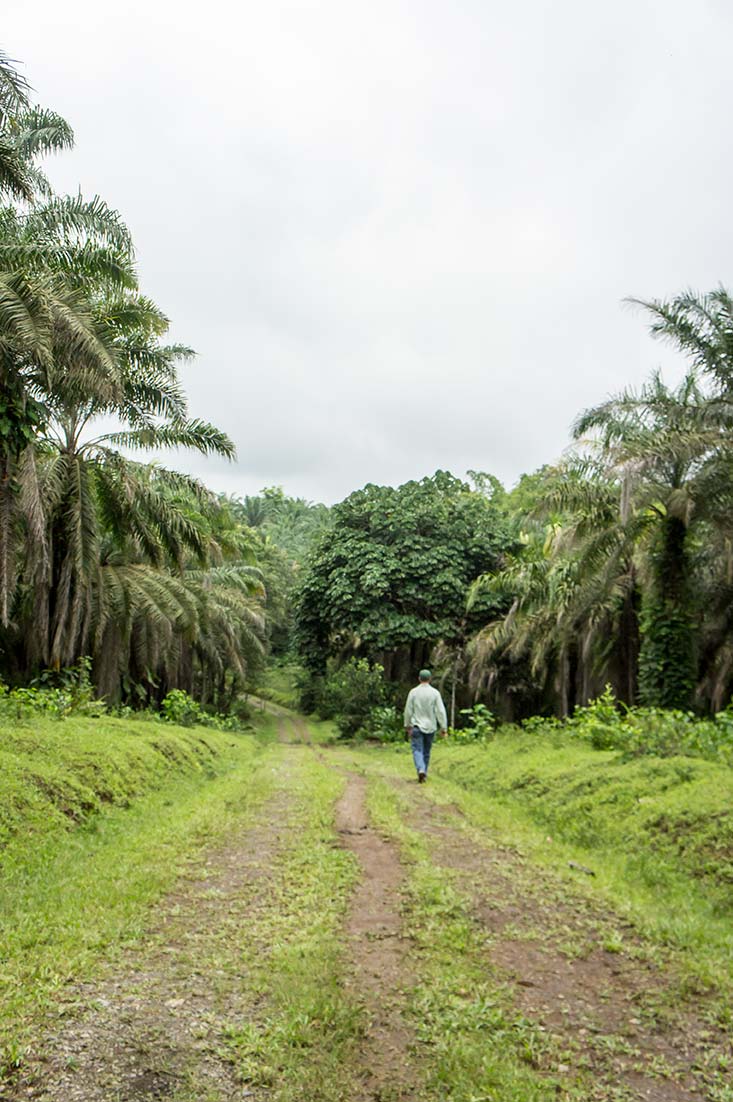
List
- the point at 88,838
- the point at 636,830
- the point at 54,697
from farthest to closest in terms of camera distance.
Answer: the point at 54,697, the point at 636,830, the point at 88,838

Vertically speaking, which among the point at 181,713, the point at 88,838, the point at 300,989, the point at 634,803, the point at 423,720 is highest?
the point at 423,720

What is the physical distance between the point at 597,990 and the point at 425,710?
919 centimetres

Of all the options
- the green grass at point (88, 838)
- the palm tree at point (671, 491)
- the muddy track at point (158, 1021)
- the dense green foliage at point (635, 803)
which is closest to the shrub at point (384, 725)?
the palm tree at point (671, 491)

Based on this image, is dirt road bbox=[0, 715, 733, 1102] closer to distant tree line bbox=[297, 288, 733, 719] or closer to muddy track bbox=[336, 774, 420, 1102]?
muddy track bbox=[336, 774, 420, 1102]

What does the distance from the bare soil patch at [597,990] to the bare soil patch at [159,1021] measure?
4.89 feet

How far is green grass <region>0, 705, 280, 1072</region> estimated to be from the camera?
429 cm

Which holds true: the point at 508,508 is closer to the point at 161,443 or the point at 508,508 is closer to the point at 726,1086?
the point at 161,443

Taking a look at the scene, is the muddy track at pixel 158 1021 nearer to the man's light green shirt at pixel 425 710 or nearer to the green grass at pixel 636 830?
the green grass at pixel 636 830

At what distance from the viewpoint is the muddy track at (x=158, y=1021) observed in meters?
3.13

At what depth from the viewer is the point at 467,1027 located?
376 cm

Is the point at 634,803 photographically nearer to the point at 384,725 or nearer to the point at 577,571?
the point at 577,571

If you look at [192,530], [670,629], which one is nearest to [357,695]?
[192,530]

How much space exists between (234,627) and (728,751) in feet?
95.1

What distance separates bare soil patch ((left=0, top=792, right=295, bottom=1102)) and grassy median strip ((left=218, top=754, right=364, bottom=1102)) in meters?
0.10
